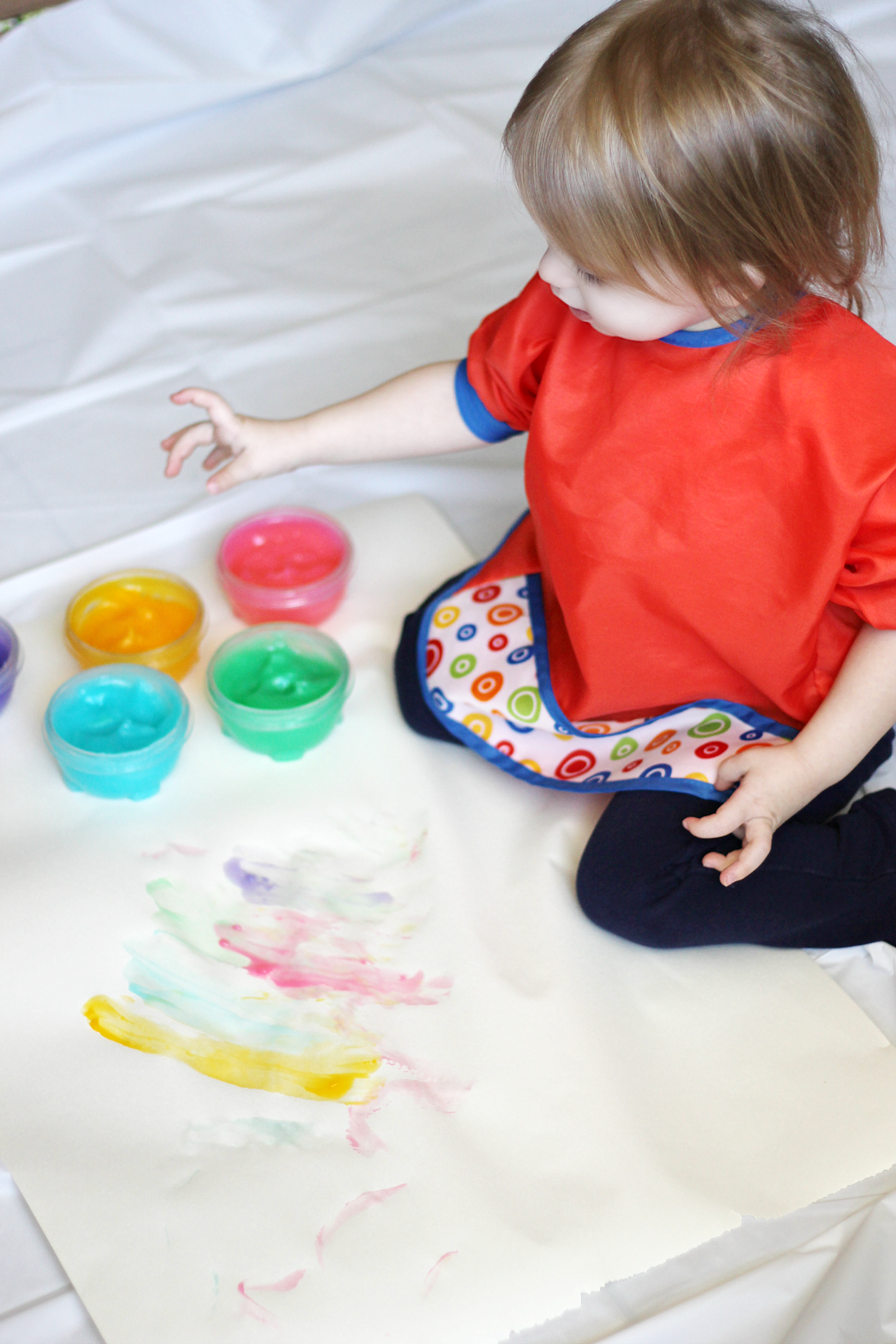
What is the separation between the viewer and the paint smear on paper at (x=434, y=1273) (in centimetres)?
69

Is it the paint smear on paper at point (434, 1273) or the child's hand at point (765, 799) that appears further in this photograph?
the child's hand at point (765, 799)

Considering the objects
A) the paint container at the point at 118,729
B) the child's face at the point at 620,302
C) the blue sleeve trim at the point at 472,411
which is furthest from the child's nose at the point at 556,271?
the paint container at the point at 118,729

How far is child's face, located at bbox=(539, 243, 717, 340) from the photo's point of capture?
2.35ft

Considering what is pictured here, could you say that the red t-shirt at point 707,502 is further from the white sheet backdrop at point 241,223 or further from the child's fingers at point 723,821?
the white sheet backdrop at point 241,223

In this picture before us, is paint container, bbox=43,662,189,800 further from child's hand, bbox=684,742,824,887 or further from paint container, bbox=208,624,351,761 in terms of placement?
child's hand, bbox=684,742,824,887

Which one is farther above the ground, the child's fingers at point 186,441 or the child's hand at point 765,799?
the child's fingers at point 186,441

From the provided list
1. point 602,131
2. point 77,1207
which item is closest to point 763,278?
point 602,131

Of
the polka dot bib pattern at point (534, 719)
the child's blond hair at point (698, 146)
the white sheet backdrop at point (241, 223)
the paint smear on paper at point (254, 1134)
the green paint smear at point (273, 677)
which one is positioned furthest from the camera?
the white sheet backdrop at point (241, 223)

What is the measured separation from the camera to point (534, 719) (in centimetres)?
95

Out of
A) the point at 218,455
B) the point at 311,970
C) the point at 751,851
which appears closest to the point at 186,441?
the point at 218,455

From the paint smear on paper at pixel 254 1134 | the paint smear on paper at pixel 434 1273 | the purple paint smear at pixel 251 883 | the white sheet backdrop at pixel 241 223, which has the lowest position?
the paint smear on paper at pixel 434 1273

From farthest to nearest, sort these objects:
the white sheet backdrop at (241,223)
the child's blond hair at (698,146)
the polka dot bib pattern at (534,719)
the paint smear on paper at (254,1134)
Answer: the white sheet backdrop at (241,223) → the polka dot bib pattern at (534,719) → the paint smear on paper at (254,1134) → the child's blond hair at (698,146)

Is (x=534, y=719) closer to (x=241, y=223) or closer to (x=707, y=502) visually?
(x=707, y=502)

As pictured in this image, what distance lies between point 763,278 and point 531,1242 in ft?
1.94
